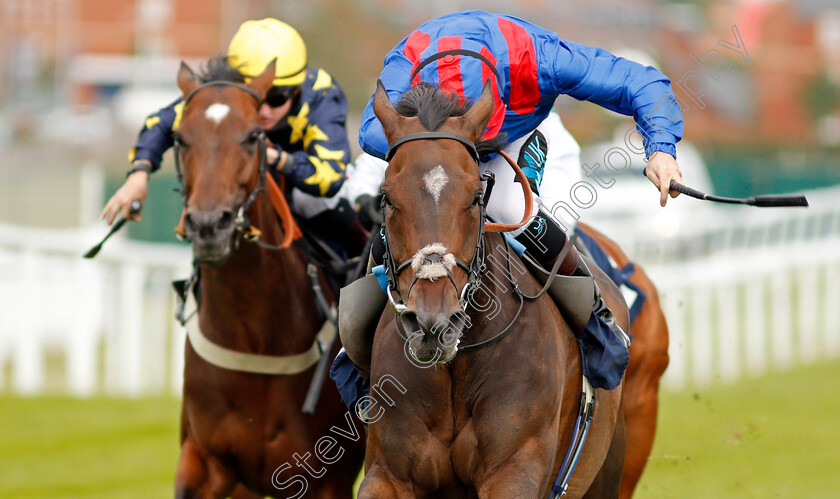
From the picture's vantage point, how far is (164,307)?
10.0 metres

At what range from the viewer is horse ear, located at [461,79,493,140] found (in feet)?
10.2

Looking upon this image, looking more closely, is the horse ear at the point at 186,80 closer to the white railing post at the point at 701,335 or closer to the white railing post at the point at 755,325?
the white railing post at the point at 701,335

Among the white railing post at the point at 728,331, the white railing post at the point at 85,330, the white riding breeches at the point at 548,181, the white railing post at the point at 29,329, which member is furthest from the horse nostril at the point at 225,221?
the white railing post at the point at 728,331

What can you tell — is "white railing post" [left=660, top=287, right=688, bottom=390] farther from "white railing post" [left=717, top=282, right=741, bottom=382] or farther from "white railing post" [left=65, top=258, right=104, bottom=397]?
"white railing post" [left=65, top=258, right=104, bottom=397]

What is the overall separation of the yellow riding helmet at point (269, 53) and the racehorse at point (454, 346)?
1.69m

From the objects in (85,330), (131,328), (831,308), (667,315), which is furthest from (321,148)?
(831,308)

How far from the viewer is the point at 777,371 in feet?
39.8

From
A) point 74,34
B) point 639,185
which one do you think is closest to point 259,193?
point 639,185

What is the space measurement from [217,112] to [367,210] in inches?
35.3

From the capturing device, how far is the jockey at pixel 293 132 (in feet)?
15.2

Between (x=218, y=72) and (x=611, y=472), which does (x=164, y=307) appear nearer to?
(x=218, y=72)

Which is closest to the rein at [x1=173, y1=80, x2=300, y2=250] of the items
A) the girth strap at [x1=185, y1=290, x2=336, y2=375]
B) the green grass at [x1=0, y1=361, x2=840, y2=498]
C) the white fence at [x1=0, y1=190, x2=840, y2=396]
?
the girth strap at [x1=185, y1=290, x2=336, y2=375]

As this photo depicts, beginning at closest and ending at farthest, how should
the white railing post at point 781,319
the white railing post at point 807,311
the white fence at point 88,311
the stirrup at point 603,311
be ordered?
the stirrup at point 603,311 < the white fence at point 88,311 < the white railing post at point 781,319 < the white railing post at point 807,311

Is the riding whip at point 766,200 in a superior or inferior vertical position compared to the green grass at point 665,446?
superior
